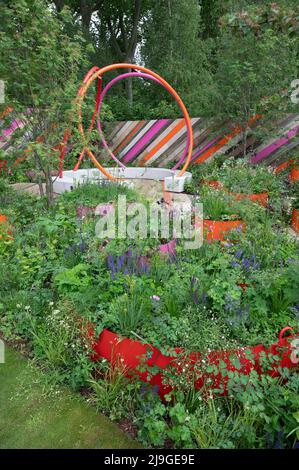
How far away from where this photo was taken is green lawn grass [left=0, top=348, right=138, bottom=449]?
204cm

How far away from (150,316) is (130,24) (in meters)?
19.2

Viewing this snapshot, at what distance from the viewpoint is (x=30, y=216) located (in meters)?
5.09

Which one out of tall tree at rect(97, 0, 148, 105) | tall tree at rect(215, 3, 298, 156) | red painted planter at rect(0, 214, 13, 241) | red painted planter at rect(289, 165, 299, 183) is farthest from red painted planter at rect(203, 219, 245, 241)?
tall tree at rect(97, 0, 148, 105)

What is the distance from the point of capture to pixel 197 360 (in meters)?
2.17

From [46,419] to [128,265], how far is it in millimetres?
1263

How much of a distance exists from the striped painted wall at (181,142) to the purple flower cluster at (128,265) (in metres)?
3.26

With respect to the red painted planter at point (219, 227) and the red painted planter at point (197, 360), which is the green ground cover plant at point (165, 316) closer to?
the red painted planter at point (197, 360)

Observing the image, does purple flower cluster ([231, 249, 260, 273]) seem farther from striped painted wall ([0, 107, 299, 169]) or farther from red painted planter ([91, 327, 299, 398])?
striped painted wall ([0, 107, 299, 169])

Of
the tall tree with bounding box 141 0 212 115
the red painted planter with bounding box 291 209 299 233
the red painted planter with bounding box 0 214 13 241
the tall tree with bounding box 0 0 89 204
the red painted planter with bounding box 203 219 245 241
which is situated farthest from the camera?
the tall tree with bounding box 141 0 212 115

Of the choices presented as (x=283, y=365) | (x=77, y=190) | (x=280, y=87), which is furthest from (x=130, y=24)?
(x=283, y=365)

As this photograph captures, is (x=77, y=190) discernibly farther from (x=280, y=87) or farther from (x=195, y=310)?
(x=280, y=87)

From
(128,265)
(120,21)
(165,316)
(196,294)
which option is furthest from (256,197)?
(120,21)

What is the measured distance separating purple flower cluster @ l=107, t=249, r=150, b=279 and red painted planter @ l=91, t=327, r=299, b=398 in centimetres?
64

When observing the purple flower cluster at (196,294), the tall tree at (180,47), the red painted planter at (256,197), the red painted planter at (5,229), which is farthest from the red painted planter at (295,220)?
the tall tree at (180,47)
